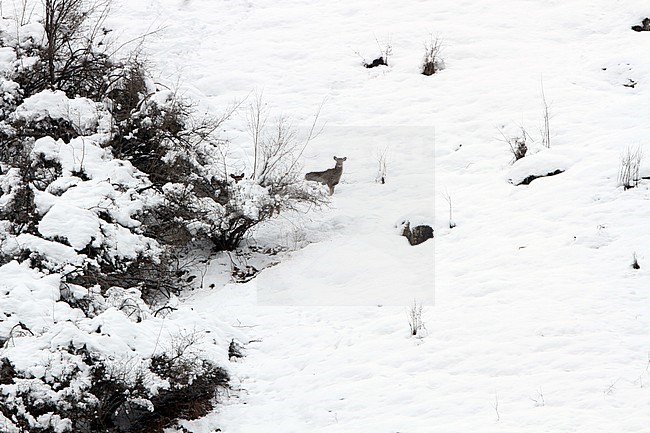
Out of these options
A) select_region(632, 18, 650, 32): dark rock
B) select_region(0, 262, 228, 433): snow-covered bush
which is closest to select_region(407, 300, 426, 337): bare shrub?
select_region(0, 262, 228, 433): snow-covered bush

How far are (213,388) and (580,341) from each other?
127 inches

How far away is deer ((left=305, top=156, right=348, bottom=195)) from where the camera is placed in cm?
997

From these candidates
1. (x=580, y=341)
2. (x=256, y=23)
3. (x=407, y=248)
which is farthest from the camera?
(x=256, y=23)

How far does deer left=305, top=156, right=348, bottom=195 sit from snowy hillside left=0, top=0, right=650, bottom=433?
22 centimetres

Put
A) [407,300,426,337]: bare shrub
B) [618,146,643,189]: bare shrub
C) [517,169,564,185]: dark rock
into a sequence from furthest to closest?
[517,169,564,185]: dark rock
[618,146,643,189]: bare shrub
[407,300,426,337]: bare shrub

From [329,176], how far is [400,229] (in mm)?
1492

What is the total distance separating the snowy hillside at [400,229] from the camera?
575 cm

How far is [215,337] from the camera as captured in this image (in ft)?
22.5

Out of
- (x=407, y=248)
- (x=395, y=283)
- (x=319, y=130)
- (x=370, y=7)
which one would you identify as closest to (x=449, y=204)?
(x=407, y=248)

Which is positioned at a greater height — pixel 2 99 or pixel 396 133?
pixel 2 99

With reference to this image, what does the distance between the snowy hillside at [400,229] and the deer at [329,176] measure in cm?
22

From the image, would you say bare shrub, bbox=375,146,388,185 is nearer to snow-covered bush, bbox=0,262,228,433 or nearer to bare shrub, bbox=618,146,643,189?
bare shrub, bbox=618,146,643,189

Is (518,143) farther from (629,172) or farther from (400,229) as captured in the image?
(400,229)

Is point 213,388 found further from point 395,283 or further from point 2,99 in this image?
point 2,99
